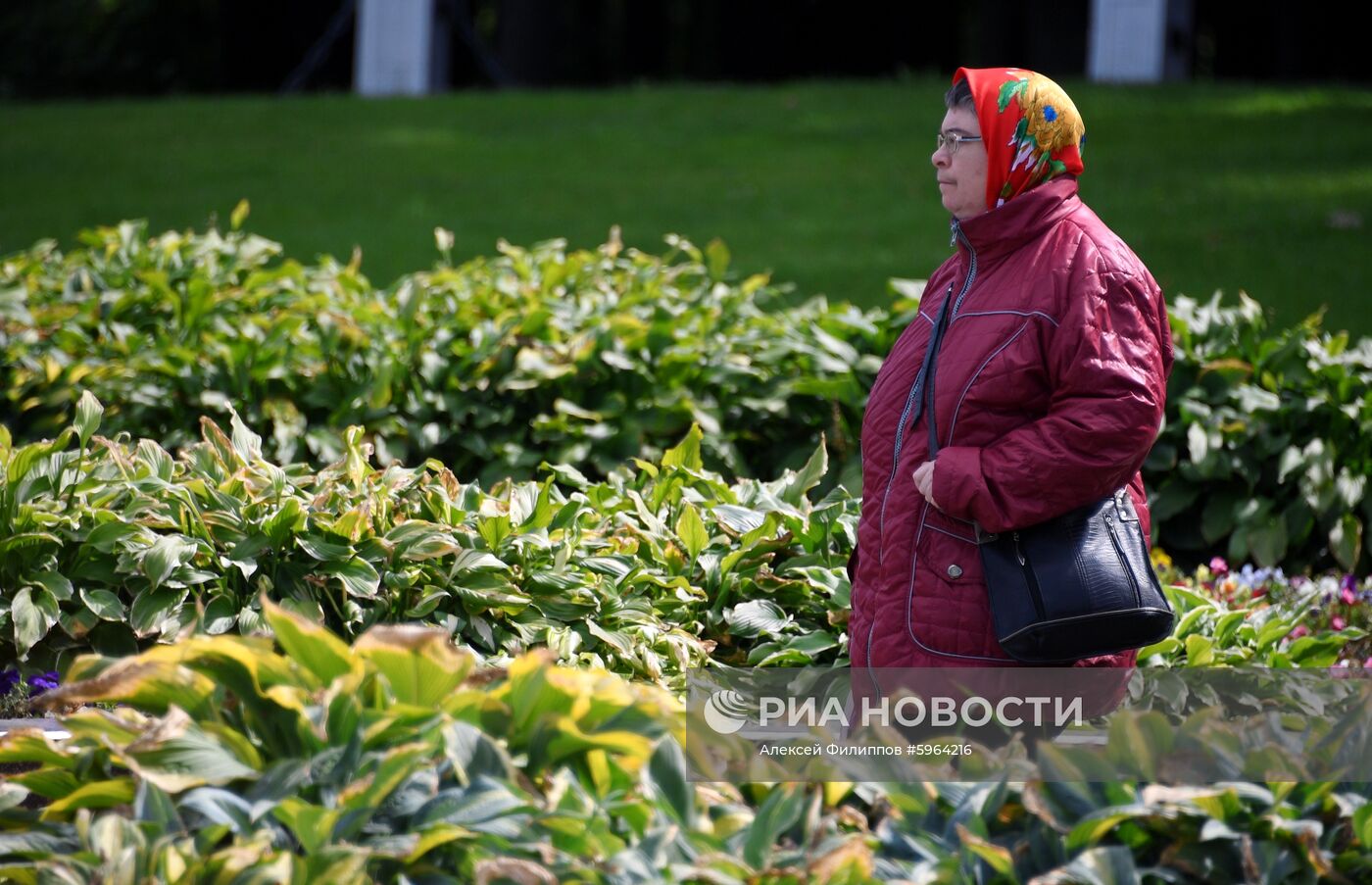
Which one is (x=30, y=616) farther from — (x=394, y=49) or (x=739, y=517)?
(x=394, y=49)

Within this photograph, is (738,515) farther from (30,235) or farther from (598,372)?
(30,235)

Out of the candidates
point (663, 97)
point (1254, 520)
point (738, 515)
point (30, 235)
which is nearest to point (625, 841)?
point (738, 515)

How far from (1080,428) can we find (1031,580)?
0.98 feet

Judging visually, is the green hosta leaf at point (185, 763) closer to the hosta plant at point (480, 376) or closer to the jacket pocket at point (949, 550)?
the jacket pocket at point (949, 550)

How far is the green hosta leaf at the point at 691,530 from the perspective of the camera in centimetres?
383

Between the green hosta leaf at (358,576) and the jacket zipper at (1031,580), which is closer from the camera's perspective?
the jacket zipper at (1031,580)

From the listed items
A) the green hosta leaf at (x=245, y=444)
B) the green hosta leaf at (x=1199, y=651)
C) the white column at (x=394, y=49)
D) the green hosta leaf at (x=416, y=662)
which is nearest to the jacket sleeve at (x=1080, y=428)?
the green hosta leaf at (x=416, y=662)

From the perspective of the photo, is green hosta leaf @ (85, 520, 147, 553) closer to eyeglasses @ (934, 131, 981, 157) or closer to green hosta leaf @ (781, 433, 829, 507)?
green hosta leaf @ (781, 433, 829, 507)

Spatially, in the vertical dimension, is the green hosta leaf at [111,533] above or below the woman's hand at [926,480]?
below

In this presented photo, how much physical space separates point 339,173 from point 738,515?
854cm

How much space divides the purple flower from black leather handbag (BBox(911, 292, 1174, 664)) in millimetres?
2323

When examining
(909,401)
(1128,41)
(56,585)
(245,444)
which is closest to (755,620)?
(909,401)

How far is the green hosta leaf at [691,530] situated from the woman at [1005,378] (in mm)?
1044

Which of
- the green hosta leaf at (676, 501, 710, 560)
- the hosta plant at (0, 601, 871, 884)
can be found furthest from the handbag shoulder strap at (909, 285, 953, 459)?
the green hosta leaf at (676, 501, 710, 560)
